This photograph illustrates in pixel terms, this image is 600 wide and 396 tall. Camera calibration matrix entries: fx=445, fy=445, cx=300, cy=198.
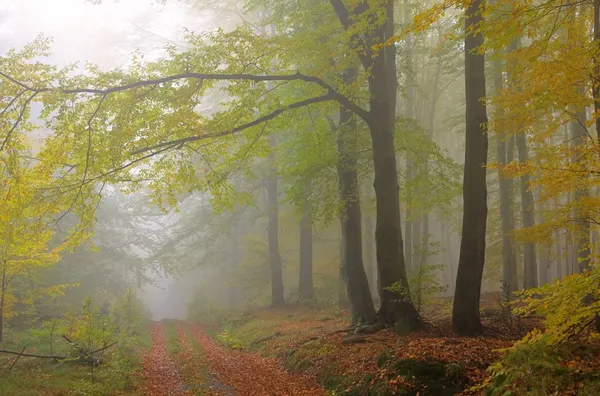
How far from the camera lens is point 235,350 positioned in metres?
14.0

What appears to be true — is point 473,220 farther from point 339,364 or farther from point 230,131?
point 230,131

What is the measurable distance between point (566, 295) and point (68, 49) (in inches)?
1582

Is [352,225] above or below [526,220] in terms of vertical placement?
below

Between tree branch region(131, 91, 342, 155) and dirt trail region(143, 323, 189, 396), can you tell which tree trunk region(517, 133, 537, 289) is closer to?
tree branch region(131, 91, 342, 155)

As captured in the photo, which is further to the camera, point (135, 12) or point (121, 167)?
point (135, 12)

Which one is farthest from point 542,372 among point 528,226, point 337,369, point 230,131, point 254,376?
point 528,226

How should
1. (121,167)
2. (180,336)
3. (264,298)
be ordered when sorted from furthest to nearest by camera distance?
(264,298) → (180,336) → (121,167)

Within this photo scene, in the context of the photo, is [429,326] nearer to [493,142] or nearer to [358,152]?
[358,152]

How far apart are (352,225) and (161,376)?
19.6 ft

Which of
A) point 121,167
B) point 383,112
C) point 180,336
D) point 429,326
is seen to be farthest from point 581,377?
point 180,336

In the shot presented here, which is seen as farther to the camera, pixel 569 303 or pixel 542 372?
pixel 542 372

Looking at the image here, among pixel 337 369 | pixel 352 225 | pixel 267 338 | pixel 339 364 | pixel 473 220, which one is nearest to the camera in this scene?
pixel 337 369

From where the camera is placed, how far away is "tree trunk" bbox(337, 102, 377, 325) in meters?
11.4

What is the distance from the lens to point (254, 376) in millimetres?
9594
